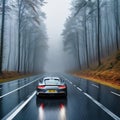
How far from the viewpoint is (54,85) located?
1612cm

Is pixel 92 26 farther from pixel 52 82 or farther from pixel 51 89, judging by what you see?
pixel 51 89

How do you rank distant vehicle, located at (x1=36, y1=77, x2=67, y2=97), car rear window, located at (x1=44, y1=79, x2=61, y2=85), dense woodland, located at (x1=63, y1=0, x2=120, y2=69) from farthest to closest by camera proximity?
1. dense woodland, located at (x1=63, y1=0, x2=120, y2=69)
2. car rear window, located at (x1=44, y1=79, x2=61, y2=85)
3. distant vehicle, located at (x1=36, y1=77, x2=67, y2=97)

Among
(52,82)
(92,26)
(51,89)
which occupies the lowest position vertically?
(51,89)

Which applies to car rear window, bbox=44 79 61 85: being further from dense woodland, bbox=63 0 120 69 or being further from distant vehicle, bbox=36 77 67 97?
dense woodland, bbox=63 0 120 69

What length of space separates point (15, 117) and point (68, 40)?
7022cm

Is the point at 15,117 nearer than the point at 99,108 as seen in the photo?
Yes

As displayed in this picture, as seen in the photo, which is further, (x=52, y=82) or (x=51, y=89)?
(x=52, y=82)

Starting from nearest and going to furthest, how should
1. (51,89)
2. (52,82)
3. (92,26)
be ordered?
1. (51,89)
2. (52,82)
3. (92,26)

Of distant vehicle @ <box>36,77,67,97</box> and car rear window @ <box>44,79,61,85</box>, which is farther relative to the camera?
car rear window @ <box>44,79,61,85</box>

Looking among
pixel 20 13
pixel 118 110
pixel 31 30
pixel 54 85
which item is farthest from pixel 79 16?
pixel 118 110

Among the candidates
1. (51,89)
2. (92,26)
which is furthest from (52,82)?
(92,26)

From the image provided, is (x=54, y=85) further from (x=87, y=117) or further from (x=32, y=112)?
(x=87, y=117)

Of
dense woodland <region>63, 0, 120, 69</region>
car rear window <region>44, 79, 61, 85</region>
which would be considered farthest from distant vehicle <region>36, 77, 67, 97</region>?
dense woodland <region>63, 0, 120, 69</region>

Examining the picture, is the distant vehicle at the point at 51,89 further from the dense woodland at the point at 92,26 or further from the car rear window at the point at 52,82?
the dense woodland at the point at 92,26
